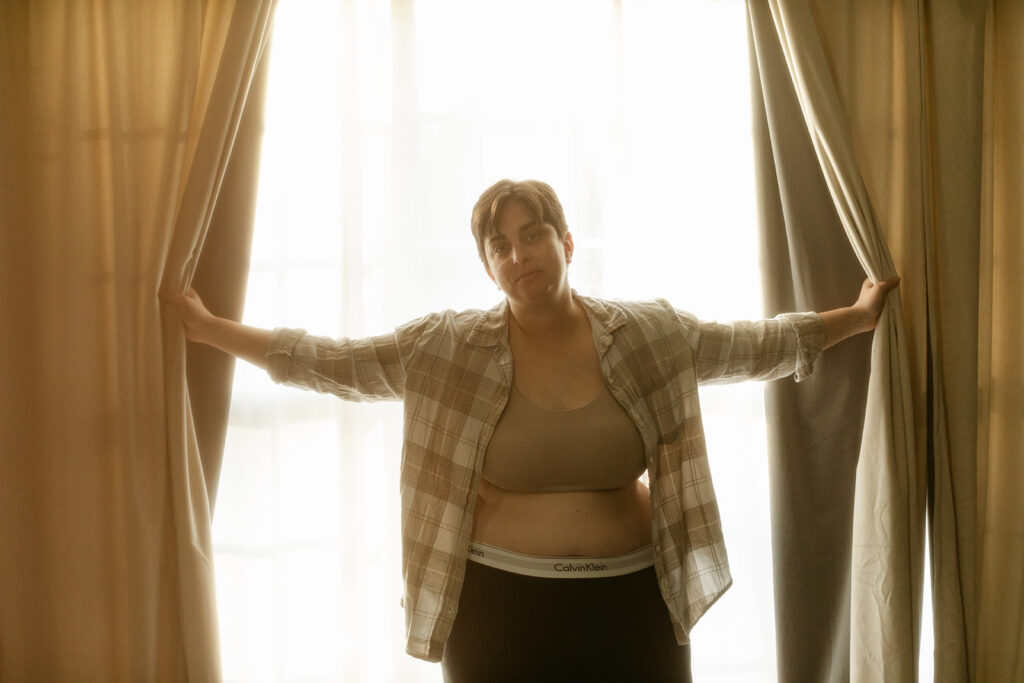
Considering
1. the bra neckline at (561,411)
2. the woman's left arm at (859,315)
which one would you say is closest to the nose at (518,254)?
the bra neckline at (561,411)

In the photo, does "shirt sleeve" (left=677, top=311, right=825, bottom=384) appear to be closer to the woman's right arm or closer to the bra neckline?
the bra neckline

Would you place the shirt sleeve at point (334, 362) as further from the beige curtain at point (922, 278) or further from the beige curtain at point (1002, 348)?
the beige curtain at point (1002, 348)

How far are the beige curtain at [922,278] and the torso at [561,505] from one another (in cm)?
59

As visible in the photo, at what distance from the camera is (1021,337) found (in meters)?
1.88

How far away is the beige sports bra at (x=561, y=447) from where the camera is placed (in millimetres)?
1503

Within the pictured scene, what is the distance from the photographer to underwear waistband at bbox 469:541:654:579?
58.6 inches

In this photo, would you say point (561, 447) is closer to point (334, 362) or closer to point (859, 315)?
point (334, 362)

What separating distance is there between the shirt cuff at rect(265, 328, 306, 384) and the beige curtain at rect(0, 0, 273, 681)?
0.28 m

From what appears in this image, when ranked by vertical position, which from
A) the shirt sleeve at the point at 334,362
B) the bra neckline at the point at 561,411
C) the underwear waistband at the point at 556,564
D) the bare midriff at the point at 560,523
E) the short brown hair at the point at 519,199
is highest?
the short brown hair at the point at 519,199

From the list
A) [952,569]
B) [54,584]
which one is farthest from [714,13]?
[54,584]

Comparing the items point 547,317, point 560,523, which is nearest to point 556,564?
point 560,523

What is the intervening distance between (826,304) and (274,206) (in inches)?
56.5

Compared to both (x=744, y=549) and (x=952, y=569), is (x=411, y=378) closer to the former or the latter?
(x=744, y=549)

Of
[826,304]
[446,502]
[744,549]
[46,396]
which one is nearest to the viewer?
[446,502]
